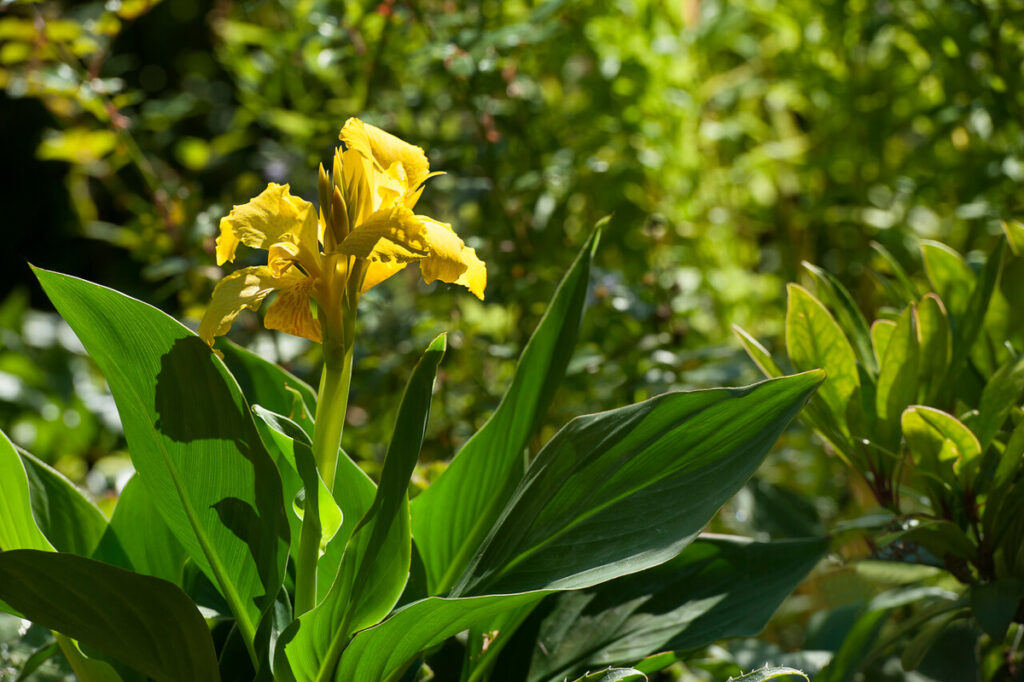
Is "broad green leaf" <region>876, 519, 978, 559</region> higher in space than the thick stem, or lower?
lower

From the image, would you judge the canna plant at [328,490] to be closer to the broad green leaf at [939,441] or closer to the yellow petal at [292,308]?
the yellow petal at [292,308]

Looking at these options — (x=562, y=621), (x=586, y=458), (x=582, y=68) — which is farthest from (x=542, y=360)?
(x=582, y=68)

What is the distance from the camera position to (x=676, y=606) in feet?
2.32

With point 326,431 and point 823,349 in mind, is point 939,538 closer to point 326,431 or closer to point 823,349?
point 823,349

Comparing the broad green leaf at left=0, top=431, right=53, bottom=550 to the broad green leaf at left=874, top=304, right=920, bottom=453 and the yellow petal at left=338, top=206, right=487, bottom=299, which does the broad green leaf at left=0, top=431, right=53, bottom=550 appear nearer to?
the yellow petal at left=338, top=206, right=487, bottom=299

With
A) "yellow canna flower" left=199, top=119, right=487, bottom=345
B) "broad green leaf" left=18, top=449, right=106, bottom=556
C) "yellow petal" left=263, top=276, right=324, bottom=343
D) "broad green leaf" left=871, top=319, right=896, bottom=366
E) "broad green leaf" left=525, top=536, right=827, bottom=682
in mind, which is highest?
"yellow canna flower" left=199, top=119, right=487, bottom=345

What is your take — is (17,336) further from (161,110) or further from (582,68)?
(582,68)

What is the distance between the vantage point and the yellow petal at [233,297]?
1.71 feet

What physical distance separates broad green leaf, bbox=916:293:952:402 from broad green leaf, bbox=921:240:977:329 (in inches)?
3.7

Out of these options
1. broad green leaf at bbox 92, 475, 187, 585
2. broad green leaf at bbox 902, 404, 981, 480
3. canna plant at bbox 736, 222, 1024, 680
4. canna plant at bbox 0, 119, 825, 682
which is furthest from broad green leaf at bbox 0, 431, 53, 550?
broad green leaf at bbox 902, 404, 981, 480

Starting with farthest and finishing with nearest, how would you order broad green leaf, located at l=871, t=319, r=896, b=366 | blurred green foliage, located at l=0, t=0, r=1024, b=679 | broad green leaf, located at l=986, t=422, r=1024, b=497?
1. blurred green foliage, located at l=0, t=0, r=1024, b=679
2. broad green leaf, located at l=871, t=319, r=896, b=366
3. broad green leaf, located at l=986, t=422, r=1024, b=497

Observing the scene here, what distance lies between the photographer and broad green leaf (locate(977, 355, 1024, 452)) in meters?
0.69

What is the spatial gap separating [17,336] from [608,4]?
129 centimetres

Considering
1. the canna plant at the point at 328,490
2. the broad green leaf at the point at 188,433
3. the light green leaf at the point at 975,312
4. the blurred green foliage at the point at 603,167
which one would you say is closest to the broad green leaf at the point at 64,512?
the canna plant at the point at 328,490
